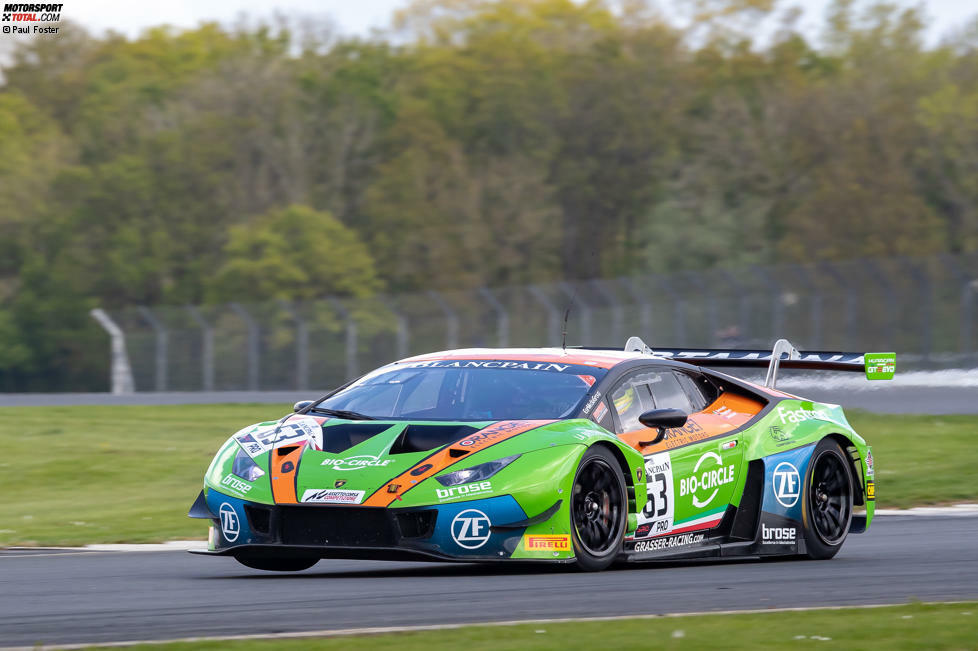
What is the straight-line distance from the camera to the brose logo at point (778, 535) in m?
9.31

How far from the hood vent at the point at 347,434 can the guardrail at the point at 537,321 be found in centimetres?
2277

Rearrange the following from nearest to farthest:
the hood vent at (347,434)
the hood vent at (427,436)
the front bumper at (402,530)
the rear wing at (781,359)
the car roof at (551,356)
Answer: the front bumper at (402,530) < the hood vent at (427,436) < the hood vent at (347,434) < the car roof at (551,356) < the rear wing at (781,359)

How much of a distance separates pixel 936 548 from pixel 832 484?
777 mm

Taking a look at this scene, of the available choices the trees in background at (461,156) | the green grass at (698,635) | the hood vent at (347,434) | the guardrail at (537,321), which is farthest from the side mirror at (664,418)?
the trees in background at (461,156)

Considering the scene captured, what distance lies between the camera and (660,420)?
834cm

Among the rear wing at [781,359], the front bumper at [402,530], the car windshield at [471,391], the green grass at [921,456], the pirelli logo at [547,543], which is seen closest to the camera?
the front bumper at [402,530]

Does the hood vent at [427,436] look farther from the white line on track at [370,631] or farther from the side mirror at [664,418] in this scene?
the white line on track at [370,631]

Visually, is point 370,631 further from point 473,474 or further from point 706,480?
point 706,480

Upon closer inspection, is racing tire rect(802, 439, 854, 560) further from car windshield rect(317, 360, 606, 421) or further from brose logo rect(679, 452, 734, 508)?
car windshield rect(317, 360, 606, 421)

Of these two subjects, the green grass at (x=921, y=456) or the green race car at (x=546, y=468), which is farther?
the green grass at (x=921, y=456)

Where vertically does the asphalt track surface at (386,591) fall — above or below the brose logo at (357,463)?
below

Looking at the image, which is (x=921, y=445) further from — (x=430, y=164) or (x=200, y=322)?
(x=430, y=164)

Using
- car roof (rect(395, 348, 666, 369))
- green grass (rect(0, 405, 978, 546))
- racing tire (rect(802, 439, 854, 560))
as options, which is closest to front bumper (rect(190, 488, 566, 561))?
car roof (rect(395, 348, 666, 369))

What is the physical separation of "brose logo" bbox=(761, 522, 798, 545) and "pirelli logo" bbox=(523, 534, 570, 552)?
6.32 ft
